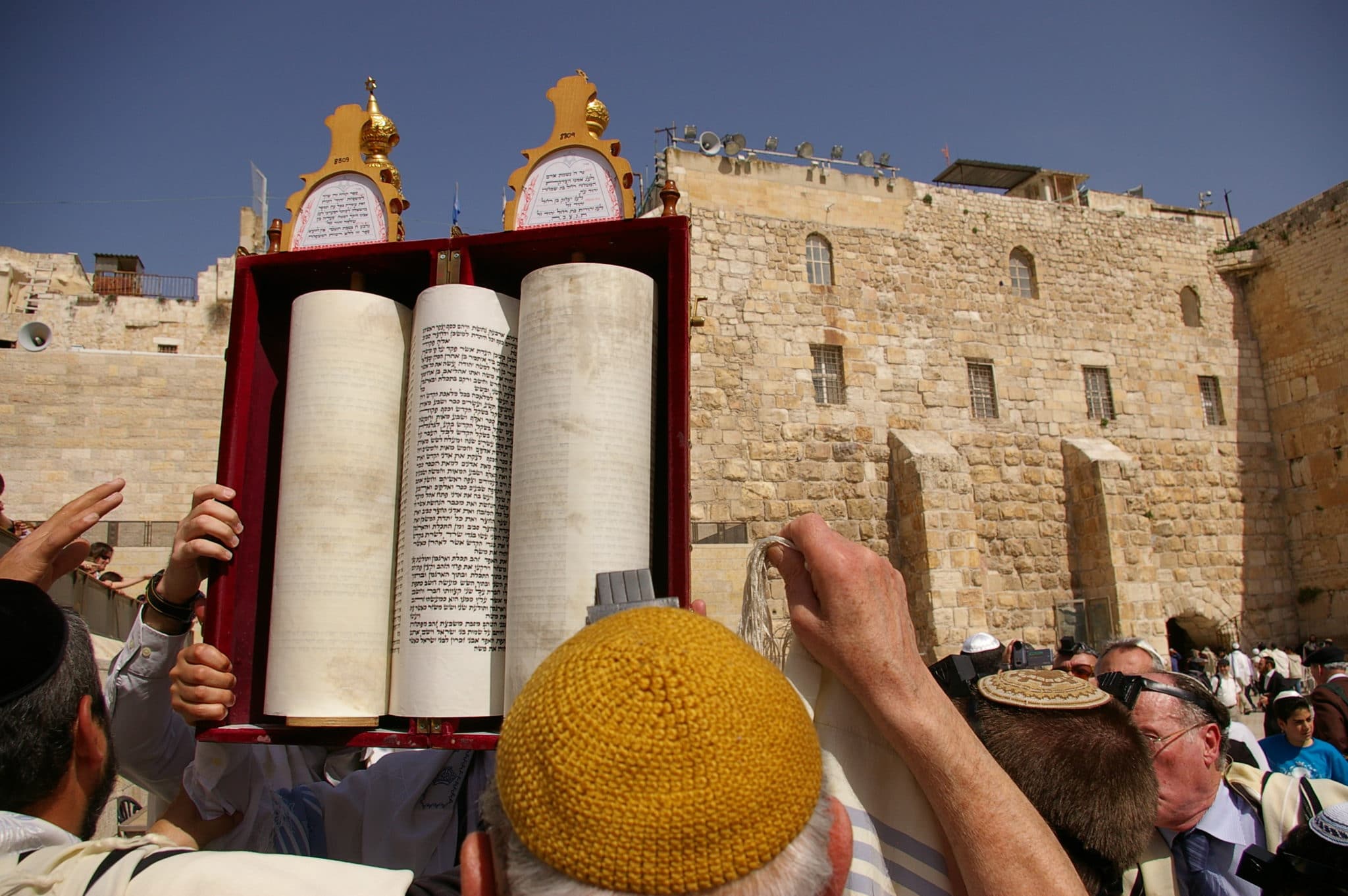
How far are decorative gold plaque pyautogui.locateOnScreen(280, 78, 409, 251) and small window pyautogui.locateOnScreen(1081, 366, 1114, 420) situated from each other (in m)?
14.9

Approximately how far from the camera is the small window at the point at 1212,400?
15.6m

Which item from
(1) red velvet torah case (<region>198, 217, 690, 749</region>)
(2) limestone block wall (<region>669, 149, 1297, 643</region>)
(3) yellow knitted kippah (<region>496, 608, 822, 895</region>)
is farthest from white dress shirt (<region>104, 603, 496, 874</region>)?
(2) limestone block wall (<region>669, 149, 1297, 643</region>)

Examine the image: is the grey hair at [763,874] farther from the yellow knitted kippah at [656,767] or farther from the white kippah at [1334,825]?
the white kippah at [1334,825]

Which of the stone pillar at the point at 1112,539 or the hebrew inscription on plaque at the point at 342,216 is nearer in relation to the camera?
the hebrew inscription on plaque at the point at 342,216

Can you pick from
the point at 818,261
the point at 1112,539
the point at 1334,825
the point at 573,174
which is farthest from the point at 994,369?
the point at 573,174

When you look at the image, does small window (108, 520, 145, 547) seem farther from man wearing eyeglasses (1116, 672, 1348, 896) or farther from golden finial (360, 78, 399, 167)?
man wearing eyeglasses (1116, 672, 1348, 896)

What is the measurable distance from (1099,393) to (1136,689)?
14067mm

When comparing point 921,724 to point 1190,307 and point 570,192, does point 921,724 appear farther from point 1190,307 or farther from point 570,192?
point 1190,307

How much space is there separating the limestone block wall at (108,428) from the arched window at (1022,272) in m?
13.1

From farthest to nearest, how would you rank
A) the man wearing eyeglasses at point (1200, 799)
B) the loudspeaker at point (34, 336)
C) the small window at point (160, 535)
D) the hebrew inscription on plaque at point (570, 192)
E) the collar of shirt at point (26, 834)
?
the loudspeaker at point (34, 336) < the small window at point (160, 535) < the man wearing eyeglasses at point (1200, 799) < the hebrew inscription on plaque at point (570, 192) < the collar of shirt at point (26, 834)

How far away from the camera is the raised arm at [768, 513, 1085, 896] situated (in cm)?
128

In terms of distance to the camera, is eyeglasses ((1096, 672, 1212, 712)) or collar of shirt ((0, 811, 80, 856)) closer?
collar of shirt ((0, 811, 80, 856))

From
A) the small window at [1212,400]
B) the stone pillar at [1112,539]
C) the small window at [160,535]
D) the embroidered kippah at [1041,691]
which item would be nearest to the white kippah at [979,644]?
the embroidered kippah at [1041,691]

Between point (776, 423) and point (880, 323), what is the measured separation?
2735mm
